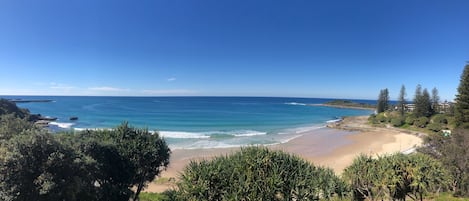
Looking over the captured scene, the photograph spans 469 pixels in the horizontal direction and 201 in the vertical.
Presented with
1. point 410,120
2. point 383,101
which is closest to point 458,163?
point 410,120

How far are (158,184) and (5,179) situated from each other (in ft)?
40.2

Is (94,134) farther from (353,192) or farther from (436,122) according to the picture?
(436,122)

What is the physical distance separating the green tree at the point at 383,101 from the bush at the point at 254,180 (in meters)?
76.1

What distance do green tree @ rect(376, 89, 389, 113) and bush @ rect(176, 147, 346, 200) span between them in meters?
76.1

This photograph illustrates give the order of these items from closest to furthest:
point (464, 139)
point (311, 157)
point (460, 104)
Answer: point (464, 139), point (311, 157), point (460, 104)

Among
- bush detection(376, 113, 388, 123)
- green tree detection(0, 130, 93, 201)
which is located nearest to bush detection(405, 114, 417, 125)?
bush detection(376, 113, 388, 123)

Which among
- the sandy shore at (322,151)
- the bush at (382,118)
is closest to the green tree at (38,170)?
the sandy shore at (322,151)

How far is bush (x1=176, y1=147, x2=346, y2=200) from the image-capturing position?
760 centimetres

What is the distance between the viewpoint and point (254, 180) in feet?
25.5

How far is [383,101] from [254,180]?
79.2 metres

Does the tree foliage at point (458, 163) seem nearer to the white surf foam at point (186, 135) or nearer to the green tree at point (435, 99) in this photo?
the white surf foam at point (186, 135)

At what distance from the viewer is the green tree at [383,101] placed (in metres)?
73.2

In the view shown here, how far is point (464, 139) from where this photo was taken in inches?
634

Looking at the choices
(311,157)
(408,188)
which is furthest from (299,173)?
(311,157)
